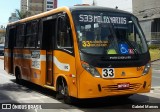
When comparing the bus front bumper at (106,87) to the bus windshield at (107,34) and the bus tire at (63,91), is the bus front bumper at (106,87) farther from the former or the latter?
the bus tire at (63,91)

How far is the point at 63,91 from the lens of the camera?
1034cm

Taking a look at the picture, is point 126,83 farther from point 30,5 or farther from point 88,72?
point 30,5

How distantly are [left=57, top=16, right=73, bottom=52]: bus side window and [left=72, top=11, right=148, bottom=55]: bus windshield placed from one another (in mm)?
361

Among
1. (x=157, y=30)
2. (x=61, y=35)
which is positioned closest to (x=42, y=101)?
(x=61, y=35)

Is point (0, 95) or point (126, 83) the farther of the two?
point (0, 95)

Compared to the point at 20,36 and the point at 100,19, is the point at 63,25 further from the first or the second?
the point at 20,36

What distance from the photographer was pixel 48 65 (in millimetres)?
11703

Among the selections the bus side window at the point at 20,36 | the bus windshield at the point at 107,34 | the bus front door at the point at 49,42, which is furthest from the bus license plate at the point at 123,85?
the bus side window at the point at 20,36

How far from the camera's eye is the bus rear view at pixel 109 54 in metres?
9.22

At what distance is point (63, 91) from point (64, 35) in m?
1.67

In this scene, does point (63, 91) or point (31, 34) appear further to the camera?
point (31, 34)

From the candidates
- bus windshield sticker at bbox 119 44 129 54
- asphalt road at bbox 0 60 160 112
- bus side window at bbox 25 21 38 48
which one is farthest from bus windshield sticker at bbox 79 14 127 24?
bus side window at bbox 25 21 38 48

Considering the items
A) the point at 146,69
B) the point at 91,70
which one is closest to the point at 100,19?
the point at 91,70

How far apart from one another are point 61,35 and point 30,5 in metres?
152
